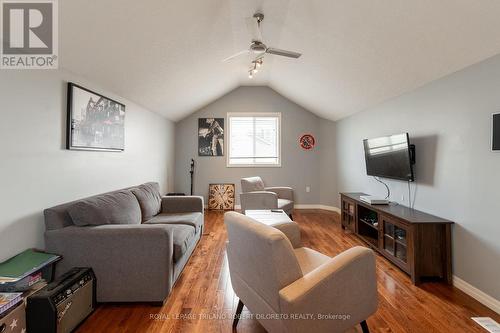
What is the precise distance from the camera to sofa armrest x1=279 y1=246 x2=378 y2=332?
→ 1197 mm

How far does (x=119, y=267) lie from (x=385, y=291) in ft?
7.81

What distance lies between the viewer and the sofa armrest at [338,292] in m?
1.20

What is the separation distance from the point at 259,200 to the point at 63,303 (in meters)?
3.03

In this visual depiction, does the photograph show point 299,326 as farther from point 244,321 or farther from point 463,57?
point 463,57

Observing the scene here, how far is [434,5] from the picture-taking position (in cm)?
179

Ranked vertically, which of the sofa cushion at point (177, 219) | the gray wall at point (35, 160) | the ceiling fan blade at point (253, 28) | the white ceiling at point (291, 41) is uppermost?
the ceiling fan blade at point (253, 28)

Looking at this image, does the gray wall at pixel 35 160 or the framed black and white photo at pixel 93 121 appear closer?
the gray wall at pixel 35 160

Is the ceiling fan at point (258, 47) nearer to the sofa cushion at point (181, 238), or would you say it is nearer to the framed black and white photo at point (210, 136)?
the sofa cushion at point (181, 238)

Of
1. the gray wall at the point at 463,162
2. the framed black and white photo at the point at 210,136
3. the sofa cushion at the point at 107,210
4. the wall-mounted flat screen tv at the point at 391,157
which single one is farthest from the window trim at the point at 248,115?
the sofa cushion at the point at 107,210

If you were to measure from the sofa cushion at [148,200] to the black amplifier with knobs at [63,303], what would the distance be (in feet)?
3.53

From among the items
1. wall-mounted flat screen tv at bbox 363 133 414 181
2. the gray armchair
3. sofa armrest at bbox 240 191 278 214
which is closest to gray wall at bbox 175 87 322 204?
the gray armchair

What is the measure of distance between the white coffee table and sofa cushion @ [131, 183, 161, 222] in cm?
132

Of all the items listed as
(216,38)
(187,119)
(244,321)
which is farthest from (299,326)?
(187,119)

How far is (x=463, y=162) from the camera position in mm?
2229
